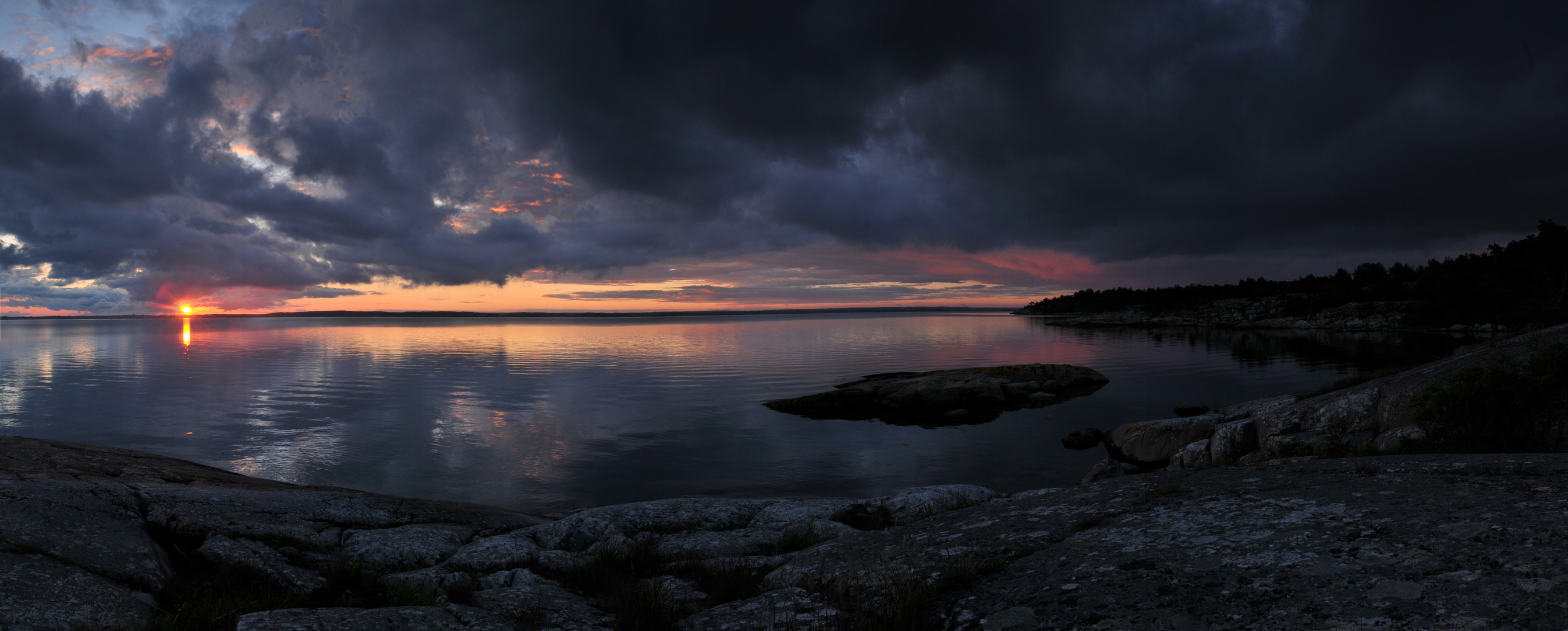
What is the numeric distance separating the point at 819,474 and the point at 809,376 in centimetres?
2877

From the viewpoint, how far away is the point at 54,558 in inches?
253

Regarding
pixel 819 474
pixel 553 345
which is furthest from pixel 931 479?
pixel 553 345

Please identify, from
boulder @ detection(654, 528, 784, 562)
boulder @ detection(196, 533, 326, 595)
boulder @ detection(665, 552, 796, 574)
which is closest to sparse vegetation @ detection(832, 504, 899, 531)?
boulder @ detection(654, 528, 784, 562)

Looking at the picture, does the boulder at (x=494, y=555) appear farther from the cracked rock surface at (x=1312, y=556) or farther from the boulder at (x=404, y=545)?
the cracked rock surface at (x=1312, y=556)

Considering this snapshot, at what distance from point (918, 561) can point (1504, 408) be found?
35.8 ft

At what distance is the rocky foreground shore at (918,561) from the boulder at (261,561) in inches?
1.6

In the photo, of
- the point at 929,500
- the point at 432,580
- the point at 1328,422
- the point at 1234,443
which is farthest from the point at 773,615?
the point at 1234,443

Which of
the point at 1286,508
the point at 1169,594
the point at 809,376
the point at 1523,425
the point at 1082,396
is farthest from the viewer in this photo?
the point at 809,376

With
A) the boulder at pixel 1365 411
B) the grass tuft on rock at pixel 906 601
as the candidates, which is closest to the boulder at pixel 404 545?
A: the grass tuft on rock at pixel 906 601

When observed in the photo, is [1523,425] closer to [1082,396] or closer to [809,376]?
[1082,396]

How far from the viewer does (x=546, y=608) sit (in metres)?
5.95

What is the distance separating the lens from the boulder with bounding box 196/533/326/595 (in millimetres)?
6988

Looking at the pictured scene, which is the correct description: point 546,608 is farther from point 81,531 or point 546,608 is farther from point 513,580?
point 81,531

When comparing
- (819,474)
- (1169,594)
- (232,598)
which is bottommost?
(819,474)
